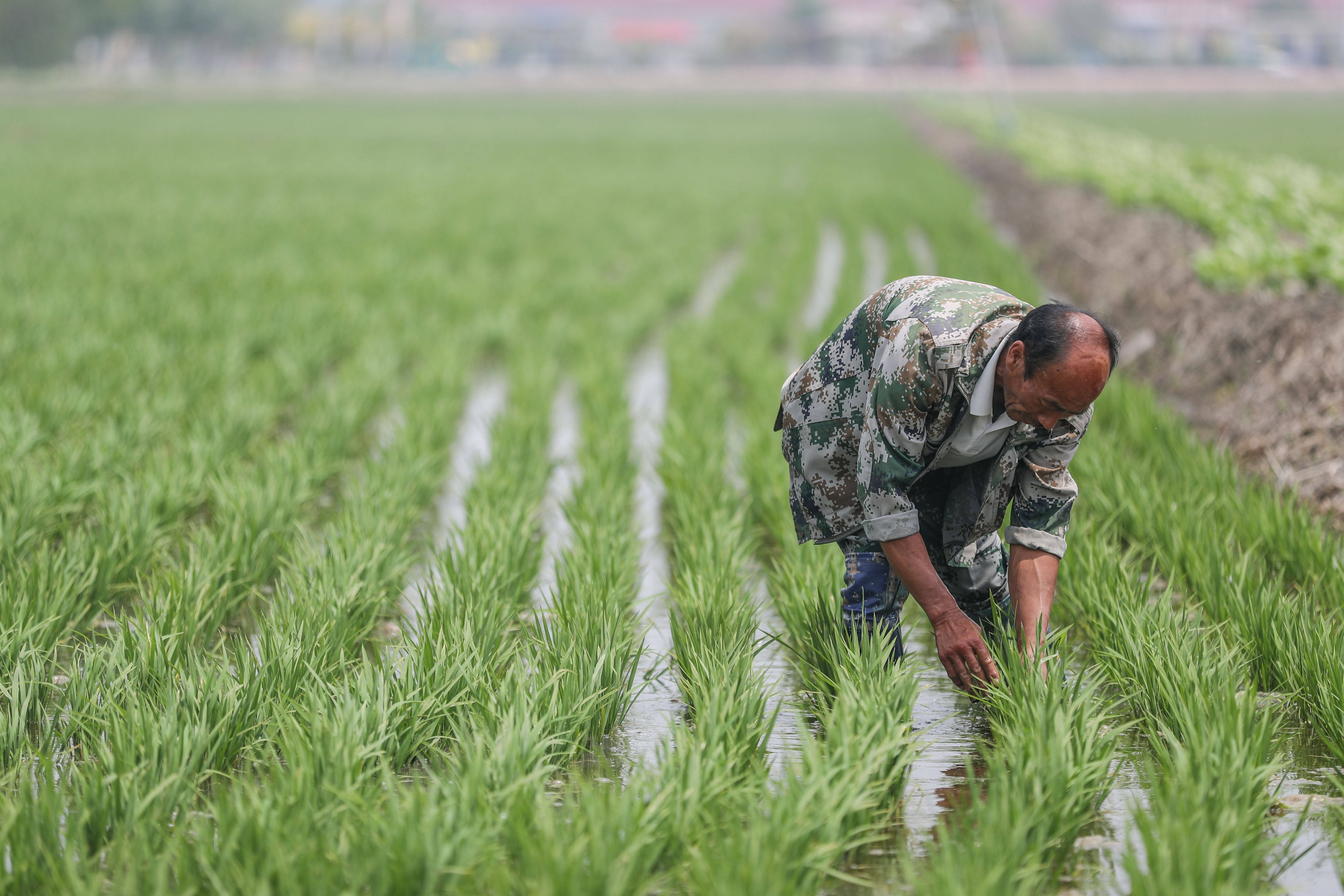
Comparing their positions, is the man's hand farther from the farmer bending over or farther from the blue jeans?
the blue jeans

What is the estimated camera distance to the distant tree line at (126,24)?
52625mm

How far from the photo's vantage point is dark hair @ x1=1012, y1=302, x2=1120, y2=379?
7.50 feet

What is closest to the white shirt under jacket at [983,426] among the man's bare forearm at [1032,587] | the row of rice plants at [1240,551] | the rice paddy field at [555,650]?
the man's bare forearm at [1032,587]

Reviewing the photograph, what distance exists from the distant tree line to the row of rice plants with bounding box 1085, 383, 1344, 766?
57.7 metres

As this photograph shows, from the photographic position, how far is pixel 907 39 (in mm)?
66875

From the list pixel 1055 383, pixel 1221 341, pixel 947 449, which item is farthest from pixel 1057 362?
pixel 1221 341

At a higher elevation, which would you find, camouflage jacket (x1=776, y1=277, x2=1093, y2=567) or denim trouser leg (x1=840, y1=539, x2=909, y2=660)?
camouflage jacket (x1=776, y1=277, x2=1093, y2=567)

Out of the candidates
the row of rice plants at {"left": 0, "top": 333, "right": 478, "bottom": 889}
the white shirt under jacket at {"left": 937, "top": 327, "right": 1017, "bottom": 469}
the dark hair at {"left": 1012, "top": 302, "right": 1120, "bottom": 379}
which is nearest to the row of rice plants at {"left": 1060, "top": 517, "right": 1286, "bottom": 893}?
the white shirt under jacket at {"left": 937, "top": 327, "right": 1017, "bottom": 469}

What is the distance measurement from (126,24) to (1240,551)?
6918 centimetres

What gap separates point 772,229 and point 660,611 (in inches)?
424

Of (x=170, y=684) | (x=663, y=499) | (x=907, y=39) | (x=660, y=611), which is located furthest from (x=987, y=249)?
(x=907, y=39)

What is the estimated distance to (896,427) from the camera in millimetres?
2502

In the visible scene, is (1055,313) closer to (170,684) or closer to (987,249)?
(170,684)

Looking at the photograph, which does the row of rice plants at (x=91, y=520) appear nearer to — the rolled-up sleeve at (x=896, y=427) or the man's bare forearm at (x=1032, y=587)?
the rolled-up sleeve at (x=896, y=427)
